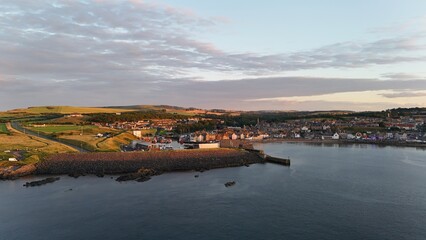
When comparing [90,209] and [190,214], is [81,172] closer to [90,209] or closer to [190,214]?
[90,209]

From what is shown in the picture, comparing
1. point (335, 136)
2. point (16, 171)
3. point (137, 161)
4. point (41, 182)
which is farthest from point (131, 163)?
point (335, 136)

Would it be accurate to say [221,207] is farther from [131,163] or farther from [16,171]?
[16,171]

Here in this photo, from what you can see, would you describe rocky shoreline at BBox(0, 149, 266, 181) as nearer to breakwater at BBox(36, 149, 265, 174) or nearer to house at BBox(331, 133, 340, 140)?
breakwater at BBox(36, 149, 265, 174)

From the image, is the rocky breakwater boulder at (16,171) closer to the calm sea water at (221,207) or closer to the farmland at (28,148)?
the farmland at (28,148)

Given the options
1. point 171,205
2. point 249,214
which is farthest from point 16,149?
point 249,214

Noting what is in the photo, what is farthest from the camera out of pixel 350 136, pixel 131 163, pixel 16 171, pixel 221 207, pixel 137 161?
pixel 350 136

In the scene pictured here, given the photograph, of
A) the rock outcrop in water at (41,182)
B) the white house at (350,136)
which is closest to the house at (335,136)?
the white house at (350,136)

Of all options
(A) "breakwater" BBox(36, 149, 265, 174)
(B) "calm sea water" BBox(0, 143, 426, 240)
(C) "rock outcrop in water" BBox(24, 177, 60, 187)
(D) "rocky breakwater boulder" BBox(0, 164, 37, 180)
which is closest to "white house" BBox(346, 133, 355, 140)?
(A) "breakwater" BBox(36, 149, 265, 174)
